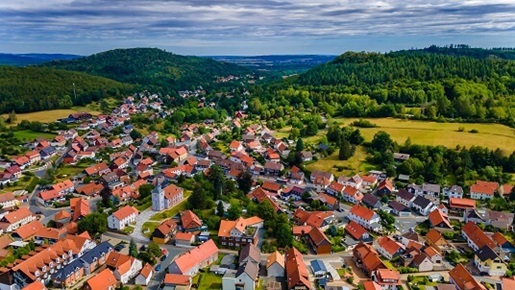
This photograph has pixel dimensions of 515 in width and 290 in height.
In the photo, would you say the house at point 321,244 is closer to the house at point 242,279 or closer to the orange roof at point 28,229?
the house at point 242,279

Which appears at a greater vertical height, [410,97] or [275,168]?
[410,97]

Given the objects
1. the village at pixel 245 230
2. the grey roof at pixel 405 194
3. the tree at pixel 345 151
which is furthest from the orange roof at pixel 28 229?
the tree at pixel 345 151

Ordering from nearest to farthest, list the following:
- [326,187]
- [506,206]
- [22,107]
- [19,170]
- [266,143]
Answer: [506,206], [326,187], [19,170], [266,143], [22,107]

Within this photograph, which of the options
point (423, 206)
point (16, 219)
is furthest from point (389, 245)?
point (16, 219)

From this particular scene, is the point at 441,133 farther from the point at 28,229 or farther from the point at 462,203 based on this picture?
the point at 28,229

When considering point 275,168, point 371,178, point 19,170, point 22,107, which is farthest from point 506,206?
point 22,107

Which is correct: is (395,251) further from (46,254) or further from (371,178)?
(46,254)

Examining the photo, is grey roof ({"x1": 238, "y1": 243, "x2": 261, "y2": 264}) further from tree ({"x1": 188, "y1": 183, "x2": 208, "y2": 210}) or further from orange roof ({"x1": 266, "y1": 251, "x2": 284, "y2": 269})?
tree ({"x1": 188, "y1": 183, "x2": 208, "y2": 210})
